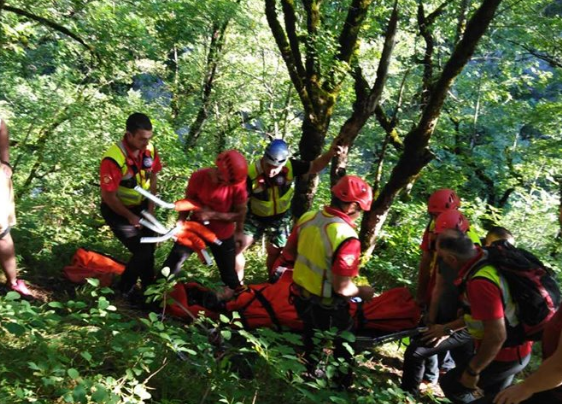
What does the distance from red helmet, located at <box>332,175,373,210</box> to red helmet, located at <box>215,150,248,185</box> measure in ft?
3.81

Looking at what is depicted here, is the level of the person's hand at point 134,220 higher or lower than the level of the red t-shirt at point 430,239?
lower

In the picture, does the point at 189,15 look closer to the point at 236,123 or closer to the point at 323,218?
the point at 236,123

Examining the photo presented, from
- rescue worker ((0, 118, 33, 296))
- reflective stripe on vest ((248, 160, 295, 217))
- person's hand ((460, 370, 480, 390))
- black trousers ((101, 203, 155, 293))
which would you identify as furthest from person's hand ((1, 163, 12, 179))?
person's hand ((460, 370, 480, 390))

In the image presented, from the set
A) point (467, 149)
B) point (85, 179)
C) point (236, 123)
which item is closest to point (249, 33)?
point (236, 123)

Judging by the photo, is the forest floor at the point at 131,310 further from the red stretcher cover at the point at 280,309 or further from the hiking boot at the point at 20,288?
the red stretcher cover at the point at 280,309

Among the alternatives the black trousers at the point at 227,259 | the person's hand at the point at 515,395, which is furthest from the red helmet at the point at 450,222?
the black trousers at the point at 227,259

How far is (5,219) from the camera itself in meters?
4.05

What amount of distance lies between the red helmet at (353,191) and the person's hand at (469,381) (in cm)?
133

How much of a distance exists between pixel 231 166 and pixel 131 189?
3.35ft

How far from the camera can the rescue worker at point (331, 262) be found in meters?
3.38

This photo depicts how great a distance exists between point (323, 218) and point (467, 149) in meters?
12.5

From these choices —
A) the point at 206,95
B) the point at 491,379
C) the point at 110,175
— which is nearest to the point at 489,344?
the point at 491,379

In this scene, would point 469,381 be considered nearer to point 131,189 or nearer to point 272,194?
point 272,194

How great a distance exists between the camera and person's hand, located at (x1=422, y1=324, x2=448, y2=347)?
3978mm
